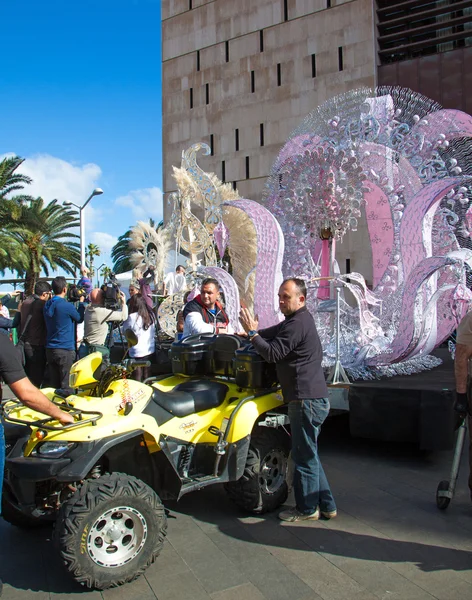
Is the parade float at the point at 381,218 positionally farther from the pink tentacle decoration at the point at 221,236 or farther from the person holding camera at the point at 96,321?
the pink tentacle decoration at the point at 221,236

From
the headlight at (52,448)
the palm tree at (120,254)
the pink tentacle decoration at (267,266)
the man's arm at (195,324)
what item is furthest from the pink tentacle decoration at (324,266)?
the palm tree at (120,254)

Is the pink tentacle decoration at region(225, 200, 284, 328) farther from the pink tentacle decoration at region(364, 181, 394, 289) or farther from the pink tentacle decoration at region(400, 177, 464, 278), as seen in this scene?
the pink tentacle decoration at region(364, 181, 394, 289)

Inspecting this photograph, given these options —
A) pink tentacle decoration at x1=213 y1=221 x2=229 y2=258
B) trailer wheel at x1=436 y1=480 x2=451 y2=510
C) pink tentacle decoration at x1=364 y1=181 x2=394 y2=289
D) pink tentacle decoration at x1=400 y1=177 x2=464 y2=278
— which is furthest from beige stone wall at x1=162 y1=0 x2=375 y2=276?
trailer wheel at x1=436 y1=480 x2=451 y2=510

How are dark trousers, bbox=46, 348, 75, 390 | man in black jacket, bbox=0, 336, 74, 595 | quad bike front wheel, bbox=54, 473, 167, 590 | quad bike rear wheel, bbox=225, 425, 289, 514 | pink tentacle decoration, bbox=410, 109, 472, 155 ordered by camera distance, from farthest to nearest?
pink tentacle decoration, bbox=410, 109, 472, 155 < dark trousers, bbox=46, 348, 75, 390 < quad bike rear wheel, bbox=225, 425, 289, 514 < quad bike front wheel, bbox=54, 473, 167, 590 < man in black jacket, bbox=0, 336, 74, 595

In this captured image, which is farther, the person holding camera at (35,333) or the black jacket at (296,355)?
the person holding camera at (35,333)

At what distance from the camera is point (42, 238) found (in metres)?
27.2

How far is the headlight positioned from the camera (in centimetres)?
302

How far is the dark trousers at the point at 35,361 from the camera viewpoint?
6.88 m

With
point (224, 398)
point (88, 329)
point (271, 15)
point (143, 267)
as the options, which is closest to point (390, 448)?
point (224, 398)

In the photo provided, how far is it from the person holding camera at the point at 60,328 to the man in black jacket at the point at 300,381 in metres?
3.32

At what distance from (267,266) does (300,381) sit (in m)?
3.63

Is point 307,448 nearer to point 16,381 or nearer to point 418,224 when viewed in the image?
point 16,381

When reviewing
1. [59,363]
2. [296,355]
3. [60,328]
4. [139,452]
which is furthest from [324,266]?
[139,452]

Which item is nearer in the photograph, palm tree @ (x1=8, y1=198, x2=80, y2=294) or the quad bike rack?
the quad bike rack
